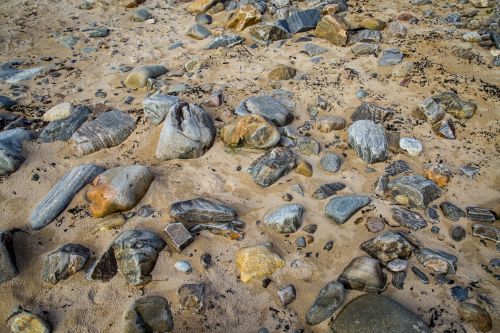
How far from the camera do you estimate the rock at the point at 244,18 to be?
234 inches

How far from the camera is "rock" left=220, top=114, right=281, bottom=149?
3803 millimetres

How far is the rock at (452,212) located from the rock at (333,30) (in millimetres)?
3192

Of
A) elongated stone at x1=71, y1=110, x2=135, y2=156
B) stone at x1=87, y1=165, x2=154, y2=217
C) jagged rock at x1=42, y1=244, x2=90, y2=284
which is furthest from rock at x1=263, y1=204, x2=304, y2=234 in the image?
elongated stone at x1=71, y1=110, x2=135, y2=156

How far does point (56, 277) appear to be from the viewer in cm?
280

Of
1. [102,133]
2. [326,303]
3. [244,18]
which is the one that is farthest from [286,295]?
[244,18]

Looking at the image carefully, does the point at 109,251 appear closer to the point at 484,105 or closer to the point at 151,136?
the point at 151,136

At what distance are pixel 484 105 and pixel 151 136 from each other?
4105 millimetres

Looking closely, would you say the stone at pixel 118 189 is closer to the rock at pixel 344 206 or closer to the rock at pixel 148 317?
the rock at pixel 148 317

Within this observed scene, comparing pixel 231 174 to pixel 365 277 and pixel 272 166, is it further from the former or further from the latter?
pixel 365 277

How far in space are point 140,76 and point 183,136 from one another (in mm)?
1671

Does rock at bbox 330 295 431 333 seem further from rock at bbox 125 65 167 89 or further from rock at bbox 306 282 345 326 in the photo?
rock at bbox 125 65 167 89

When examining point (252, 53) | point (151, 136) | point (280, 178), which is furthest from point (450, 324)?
point (252, 53)

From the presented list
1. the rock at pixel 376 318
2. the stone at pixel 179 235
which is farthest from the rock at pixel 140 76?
the rock at pixel 376 318

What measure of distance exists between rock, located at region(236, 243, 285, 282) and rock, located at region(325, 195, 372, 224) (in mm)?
686
